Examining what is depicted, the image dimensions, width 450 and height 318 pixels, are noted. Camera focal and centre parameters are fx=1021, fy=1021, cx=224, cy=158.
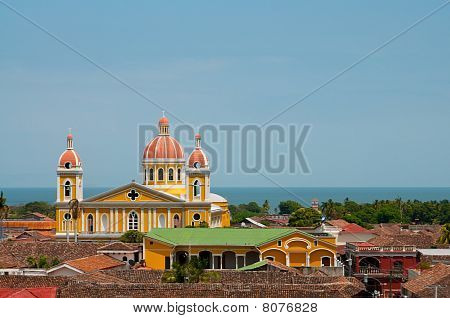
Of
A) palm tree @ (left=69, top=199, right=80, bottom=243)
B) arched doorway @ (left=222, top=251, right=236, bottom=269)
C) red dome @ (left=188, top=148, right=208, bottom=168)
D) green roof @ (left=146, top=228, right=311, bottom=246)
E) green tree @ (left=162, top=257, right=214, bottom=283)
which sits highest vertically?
red dome @ (left=188, top=148, right=208, bottom=168)

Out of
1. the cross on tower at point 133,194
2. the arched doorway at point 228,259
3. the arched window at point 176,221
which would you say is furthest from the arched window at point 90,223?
the arched doorway at point 228,259

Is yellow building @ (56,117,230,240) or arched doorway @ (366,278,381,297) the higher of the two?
yellow building @ (56,117,230,240)

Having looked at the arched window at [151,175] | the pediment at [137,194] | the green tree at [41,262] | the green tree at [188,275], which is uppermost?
the arched window at [151,175]

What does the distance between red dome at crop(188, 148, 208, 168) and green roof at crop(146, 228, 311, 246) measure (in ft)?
39.1

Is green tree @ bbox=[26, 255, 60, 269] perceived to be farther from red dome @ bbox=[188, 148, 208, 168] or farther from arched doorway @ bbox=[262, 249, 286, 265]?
red dome @ bbox=[188, 148, 208, 168]

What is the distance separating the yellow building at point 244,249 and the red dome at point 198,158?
1393cm

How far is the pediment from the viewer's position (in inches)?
2014

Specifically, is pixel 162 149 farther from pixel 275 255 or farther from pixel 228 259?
pixel 275 255

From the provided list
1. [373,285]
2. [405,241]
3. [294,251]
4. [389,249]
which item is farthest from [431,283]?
[405,241]

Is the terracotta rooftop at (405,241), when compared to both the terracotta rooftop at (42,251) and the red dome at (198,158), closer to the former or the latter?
the terracotta rooftop at (42,251)

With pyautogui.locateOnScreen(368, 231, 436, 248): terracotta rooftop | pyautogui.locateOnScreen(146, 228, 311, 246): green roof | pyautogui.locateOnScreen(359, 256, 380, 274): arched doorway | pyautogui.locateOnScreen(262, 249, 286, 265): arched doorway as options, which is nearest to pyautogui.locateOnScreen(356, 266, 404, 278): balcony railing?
pyautogui.locateOnScreen(359, 256, 380, 274): arched doorway

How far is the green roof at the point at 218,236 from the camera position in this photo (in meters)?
37.5

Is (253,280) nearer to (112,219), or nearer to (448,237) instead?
(448,237)
